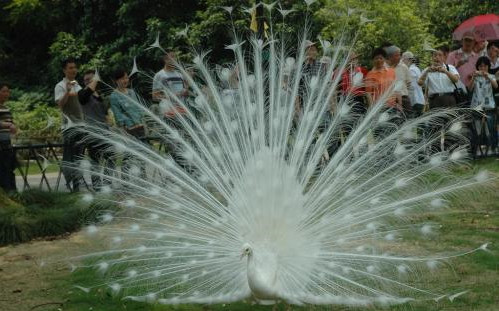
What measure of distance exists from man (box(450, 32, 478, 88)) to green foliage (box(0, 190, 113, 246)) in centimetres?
711

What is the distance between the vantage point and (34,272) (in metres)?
6.44

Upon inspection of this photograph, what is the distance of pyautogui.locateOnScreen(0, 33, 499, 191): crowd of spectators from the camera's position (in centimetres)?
614

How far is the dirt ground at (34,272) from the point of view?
18.4ft

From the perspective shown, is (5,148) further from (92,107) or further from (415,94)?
(415,94)

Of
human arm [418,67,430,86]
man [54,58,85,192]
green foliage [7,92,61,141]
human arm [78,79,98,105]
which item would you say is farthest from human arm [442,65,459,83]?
green foliage [7,92,61,141]

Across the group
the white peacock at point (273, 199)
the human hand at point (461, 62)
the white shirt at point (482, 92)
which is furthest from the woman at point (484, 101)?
the white peacock at point (273, 199)

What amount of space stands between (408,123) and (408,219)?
0.82 metres

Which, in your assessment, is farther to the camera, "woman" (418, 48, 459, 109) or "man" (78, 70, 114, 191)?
"woman" (418, 48, 459, 109)

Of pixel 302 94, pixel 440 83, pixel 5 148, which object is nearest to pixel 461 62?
pixel 440 83

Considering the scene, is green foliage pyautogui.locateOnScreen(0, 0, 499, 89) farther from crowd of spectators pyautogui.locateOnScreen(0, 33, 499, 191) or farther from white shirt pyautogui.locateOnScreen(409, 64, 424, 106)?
white shirt pyautogui.locateOnScreen(409, 64, 424, 106)

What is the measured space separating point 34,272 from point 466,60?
8.78m

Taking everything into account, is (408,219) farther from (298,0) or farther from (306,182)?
(298,0)

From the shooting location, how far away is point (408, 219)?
538 cm

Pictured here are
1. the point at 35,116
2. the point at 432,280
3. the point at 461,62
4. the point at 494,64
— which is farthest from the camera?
the point at 35,116
